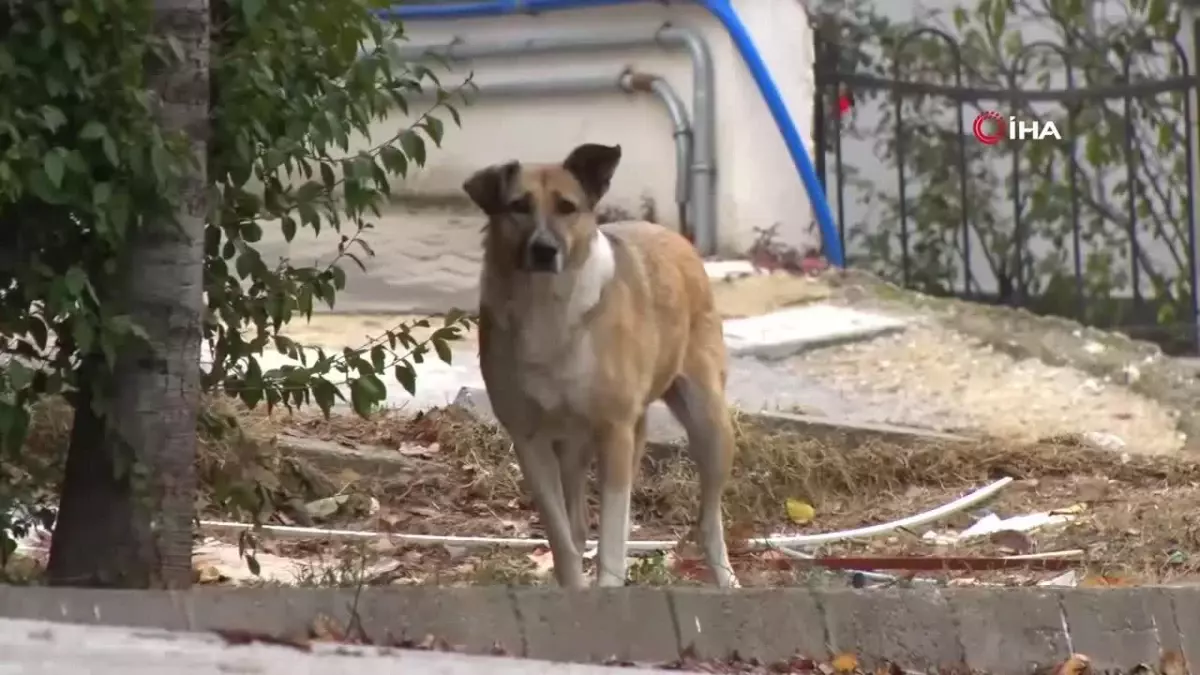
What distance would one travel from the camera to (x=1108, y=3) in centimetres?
1009

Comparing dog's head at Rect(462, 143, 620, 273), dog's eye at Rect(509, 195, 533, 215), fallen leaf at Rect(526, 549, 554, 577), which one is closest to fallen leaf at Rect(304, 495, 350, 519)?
fallen leaf at Rect(526, 549, 554, 577)

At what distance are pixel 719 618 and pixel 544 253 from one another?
1380 millimetres

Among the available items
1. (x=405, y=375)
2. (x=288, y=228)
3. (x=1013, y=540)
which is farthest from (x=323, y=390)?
(x=1013, y=540)

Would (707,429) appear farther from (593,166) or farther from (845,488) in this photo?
(845,488)

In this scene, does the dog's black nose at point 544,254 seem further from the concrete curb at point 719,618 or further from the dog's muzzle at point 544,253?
the concrete curb at point 719,618

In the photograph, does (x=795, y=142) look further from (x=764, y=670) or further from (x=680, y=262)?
(x=764, y=670)

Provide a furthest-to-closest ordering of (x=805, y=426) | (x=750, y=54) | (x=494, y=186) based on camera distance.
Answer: (x=750, y=54) < (x=805, y=426) < (x=494, y=186)

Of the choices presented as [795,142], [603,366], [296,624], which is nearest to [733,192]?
[795,142]

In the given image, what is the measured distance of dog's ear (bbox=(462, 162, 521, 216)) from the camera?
4918 millimetres

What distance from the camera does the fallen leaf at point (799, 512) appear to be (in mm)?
6512

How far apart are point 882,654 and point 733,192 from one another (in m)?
5.27

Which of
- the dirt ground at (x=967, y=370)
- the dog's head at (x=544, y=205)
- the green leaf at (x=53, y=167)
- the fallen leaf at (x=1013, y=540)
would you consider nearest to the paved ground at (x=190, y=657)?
the green leaf at (x=53, y=167)

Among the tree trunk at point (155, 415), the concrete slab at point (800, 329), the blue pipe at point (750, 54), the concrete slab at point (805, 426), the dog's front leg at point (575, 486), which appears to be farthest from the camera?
the blue pipe at point (750, 54)

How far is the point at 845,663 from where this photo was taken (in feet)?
12.6
